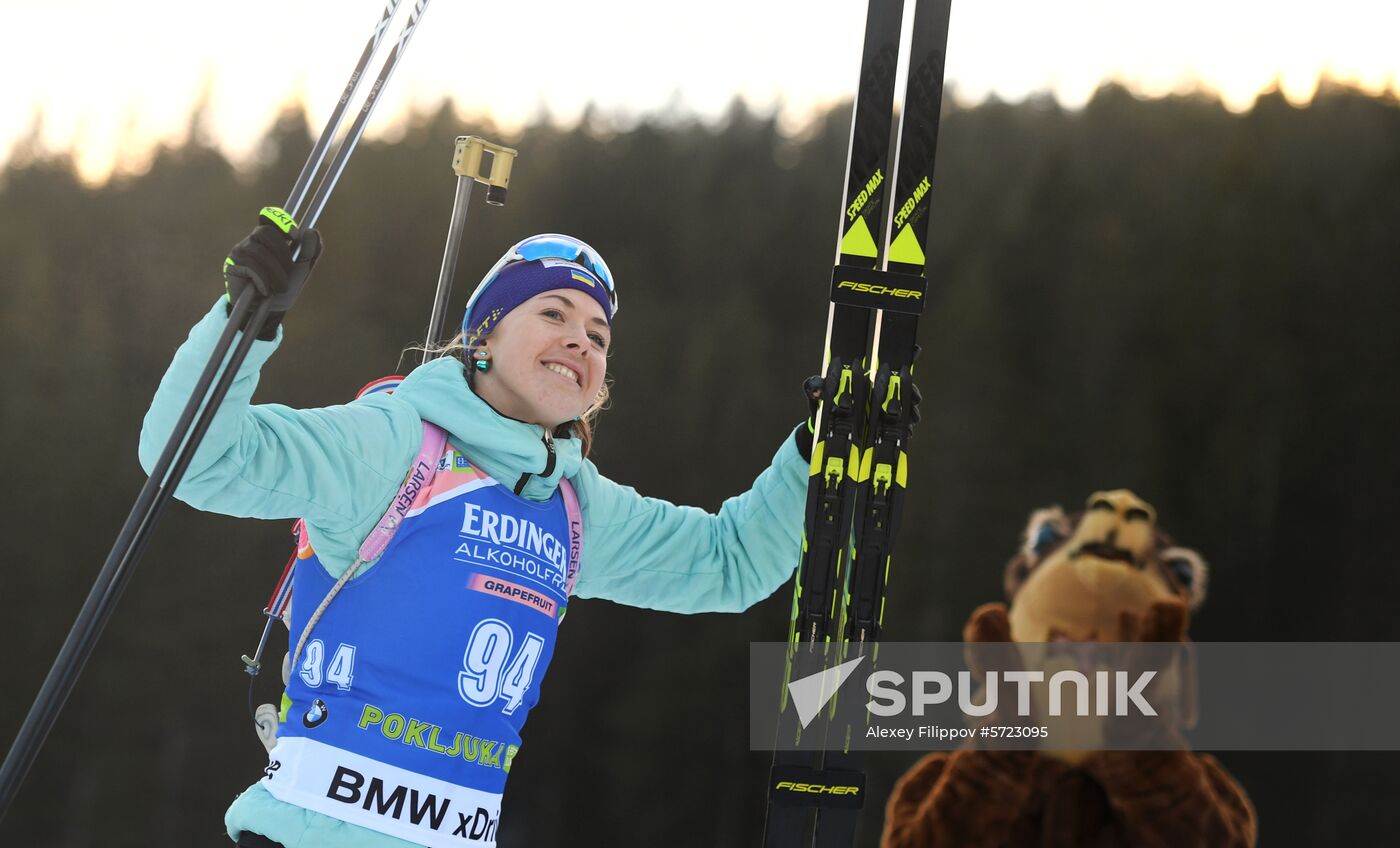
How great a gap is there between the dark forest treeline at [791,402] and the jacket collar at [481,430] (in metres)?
4.80

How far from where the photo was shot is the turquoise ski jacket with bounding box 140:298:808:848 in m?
1.59

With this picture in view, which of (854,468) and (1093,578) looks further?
(1093,578)

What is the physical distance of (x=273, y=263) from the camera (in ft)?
5.07

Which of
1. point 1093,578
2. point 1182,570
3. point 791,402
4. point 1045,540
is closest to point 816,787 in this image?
point 1093,578

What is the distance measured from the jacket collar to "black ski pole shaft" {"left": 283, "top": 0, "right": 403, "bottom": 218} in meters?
0.31

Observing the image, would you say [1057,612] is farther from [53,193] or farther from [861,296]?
[53,193]

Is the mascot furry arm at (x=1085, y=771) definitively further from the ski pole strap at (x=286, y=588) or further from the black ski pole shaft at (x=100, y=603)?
the black ski pole shaft at (x=100, y=603)

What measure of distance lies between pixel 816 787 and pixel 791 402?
521 cm

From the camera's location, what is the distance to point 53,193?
845 centimetres

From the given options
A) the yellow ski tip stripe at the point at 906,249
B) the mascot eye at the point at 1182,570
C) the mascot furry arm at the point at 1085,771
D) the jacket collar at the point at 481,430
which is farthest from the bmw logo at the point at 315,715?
the mascot eye at the point at 1182,570

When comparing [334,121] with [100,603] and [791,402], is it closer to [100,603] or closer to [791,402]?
[100,603]

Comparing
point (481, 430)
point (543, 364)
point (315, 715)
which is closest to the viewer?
point (315, 715)

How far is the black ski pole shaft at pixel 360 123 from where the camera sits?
1.68 meters

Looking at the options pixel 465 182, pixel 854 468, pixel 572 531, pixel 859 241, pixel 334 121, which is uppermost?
pixel 465 182
